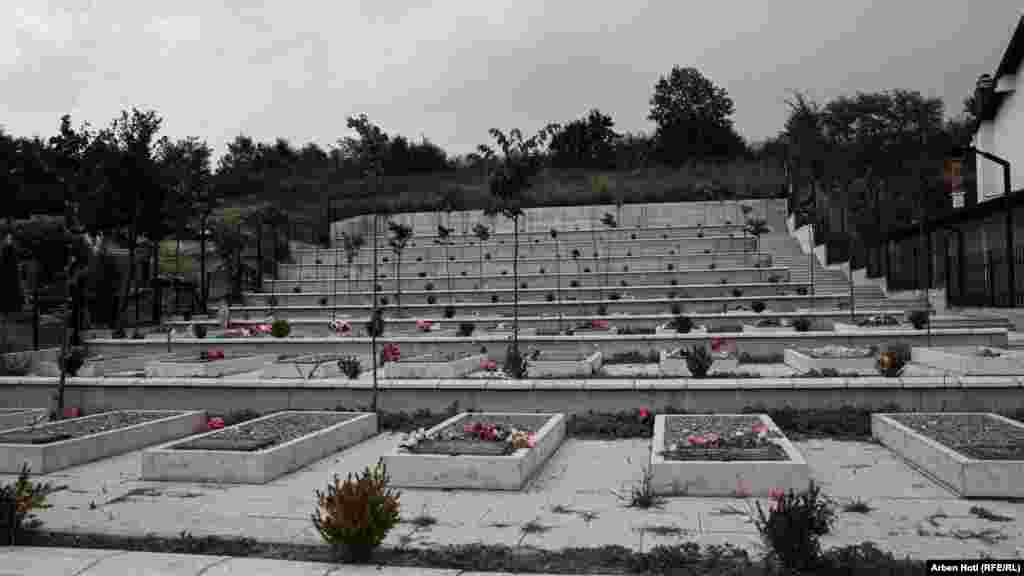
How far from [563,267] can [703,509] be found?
1085 inches

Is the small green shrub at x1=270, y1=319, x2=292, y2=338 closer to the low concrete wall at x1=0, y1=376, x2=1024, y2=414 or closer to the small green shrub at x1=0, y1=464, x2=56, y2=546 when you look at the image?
the low concrete wall at x1=0, y1=376, x2=1024, y2=414

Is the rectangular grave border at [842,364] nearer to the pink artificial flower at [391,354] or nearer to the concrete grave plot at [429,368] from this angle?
the concrete grave plot at [429,368]

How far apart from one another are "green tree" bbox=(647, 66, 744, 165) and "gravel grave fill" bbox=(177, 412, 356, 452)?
186 feet

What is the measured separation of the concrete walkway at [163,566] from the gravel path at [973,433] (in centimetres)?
523

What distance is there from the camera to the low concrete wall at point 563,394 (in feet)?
33.5

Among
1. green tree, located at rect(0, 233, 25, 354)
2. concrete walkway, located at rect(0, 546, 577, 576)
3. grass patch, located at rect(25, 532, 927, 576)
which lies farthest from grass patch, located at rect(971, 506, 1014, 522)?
green tree, located at rect(0, 233, 25, 354)

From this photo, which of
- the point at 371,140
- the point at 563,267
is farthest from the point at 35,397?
the point at 371,140

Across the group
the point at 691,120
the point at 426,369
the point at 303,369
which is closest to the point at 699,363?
the point at 426,369

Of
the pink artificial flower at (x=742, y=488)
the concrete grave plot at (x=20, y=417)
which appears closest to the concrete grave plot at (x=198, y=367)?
the concrete grave plot at (x=20, y=417)

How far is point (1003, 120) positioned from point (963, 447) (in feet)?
107

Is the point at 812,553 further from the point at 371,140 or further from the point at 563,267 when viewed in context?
the point at 371,140

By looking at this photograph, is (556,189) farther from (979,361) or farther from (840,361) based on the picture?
(979,361)

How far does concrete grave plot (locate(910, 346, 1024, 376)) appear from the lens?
41.0ft

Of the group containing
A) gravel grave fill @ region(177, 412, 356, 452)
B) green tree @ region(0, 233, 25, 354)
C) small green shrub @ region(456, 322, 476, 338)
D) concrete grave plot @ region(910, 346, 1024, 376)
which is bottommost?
gravel grave fill @ region(177, 412, 356, 452)
